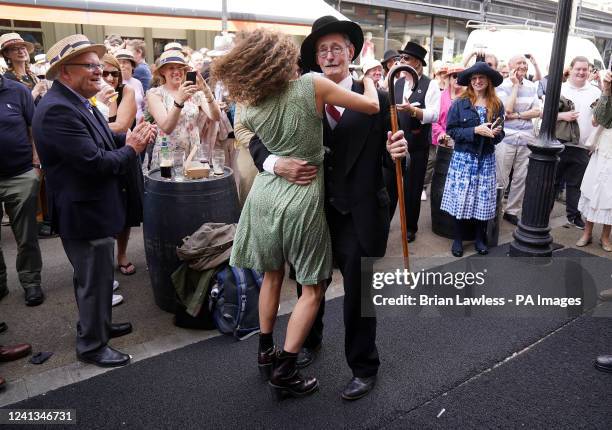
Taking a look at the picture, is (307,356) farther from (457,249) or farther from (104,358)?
(457,249)

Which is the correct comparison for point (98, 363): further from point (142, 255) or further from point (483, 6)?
point (483, 6)

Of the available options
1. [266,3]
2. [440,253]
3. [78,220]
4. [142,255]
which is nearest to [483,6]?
[266,3]

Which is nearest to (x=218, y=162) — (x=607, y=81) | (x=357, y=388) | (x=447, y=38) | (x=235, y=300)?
(x=235, y=300)

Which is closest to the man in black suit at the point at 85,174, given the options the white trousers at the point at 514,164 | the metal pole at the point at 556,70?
the metal pole at the point at 556,70

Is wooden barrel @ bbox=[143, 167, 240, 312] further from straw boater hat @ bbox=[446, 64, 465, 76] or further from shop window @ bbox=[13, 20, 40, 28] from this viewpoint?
shop window @ bbox=[13, 20, 40, 28]

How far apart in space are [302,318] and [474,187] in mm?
3148

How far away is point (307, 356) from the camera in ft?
11.0

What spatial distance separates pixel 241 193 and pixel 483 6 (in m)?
20.9

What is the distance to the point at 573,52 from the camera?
45.2ft

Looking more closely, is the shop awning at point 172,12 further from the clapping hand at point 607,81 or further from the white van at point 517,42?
the clapping hand at point 607,81

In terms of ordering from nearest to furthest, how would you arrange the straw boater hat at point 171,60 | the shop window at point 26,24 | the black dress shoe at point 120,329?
the black dress shoe at point 120,329, the straw boater hat at point 171,60, the shop window at point 26,24

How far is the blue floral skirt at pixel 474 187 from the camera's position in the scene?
208 inches

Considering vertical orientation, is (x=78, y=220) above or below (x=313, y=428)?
above

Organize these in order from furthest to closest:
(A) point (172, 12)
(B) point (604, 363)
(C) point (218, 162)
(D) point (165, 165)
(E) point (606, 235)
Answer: (A) point (172, 12) → (E) point (606, 235) → (C) point (218, 162) → (D) point (165, 165) → (B) point (604, 363)
